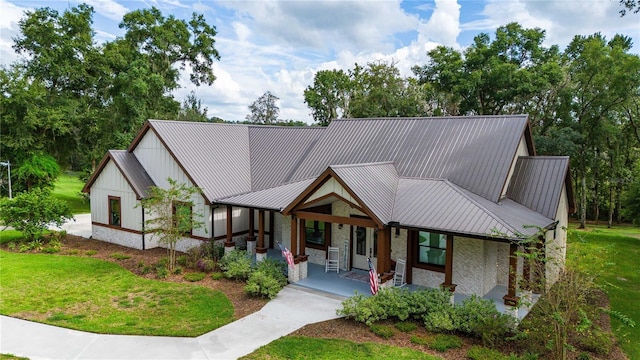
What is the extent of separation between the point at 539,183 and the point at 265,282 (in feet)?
35.1

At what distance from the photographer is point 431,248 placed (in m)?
14.6

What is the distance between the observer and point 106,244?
2105 centimetres

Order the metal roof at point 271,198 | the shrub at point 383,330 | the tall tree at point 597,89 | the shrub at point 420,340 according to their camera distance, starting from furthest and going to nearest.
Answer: the tall tree at point 597,89 < the metal roof at point 271,198 < the shrub at point 383,330 < the shrub at point 420,340

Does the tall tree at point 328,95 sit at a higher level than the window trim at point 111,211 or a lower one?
higher

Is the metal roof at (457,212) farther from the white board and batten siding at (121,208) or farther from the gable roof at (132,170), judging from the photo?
the white board and batten siding at (121,208)

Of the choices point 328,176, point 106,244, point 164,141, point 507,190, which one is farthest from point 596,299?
point 106,244

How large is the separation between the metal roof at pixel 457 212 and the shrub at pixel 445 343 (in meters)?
2.94

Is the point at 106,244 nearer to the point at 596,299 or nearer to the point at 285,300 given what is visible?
the point at 285,300

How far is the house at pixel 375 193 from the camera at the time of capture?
13484 millimetres

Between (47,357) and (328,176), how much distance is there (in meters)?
9.08

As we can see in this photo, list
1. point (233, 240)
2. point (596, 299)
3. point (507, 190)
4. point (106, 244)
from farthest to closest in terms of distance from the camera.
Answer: point (106, 244) < point (233, 240) < point (507, 190) < point (596, 299)

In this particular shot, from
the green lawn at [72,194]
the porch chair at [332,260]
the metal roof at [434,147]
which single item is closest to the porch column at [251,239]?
the metal roof at [434,147]

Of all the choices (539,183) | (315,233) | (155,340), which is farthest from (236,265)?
(539,183)

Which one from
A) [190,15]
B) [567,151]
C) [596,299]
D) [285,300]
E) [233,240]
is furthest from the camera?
[190,15]
